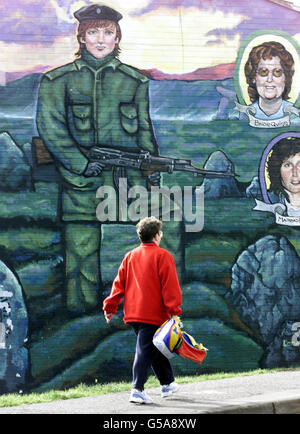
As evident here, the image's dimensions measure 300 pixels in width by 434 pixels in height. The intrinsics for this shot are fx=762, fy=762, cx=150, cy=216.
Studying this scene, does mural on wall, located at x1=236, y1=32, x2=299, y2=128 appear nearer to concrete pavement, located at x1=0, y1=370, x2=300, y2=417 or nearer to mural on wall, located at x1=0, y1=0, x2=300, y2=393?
mural on wall, located at x1=0, y1=0, x2=300, y2=393

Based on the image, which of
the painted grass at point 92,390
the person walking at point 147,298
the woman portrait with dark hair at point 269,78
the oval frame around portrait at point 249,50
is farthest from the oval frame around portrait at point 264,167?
the person walking at point 147,298

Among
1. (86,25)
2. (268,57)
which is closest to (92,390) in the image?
(86,25)

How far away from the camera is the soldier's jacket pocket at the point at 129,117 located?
930 cm

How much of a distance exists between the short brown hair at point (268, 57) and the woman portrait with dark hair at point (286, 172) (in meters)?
0.63

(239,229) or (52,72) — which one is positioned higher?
(52,72)

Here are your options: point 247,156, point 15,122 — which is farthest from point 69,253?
point 247,156

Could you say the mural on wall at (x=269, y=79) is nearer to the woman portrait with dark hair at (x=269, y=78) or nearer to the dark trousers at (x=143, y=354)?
the woman portrait with dark hair at (x=269, y=78)

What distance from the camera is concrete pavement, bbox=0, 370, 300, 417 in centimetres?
619

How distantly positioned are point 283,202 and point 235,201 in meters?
0.62

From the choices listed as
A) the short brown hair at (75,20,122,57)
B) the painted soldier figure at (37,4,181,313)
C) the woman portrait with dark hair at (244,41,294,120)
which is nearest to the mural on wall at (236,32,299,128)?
the woman portrait with dark hair at (244,41,294,120)

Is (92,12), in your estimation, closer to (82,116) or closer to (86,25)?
(86,25)

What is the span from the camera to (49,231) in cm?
909

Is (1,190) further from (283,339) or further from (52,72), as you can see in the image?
(283,339)

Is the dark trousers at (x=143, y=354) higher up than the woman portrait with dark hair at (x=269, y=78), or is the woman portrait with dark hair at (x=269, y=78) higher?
the woman portrait with dark hair at (x=269, y=78)
